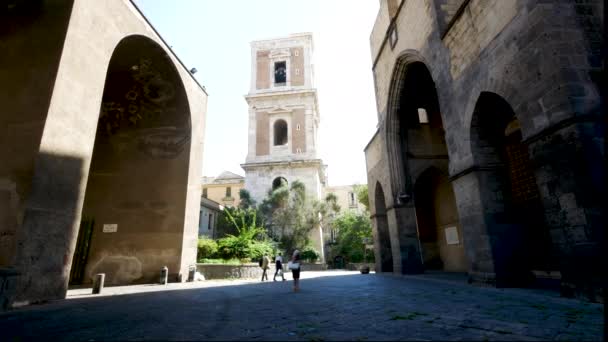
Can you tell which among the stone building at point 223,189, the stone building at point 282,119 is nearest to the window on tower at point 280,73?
the stone building at point 282,119

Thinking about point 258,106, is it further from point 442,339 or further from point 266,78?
point 442,339

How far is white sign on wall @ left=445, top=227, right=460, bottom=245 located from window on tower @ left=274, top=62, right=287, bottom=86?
29785 millimetres

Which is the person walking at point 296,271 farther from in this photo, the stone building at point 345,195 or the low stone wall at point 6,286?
the stone building at point 345,195

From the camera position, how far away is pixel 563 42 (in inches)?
187

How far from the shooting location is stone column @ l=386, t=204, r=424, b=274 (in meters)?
10.9

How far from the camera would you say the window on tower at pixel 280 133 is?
36.3m

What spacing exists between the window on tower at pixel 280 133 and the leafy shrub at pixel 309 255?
47.2 ft

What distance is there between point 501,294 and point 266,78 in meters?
36.5

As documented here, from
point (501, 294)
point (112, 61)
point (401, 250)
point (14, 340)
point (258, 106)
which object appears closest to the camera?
point (14, 340)

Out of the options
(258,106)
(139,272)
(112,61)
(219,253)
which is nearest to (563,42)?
(112,61)

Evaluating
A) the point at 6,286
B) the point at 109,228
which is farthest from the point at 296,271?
the point at 109,228

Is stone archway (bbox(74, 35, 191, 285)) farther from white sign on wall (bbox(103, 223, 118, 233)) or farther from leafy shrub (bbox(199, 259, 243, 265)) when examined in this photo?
leafy shrub (bbox(199, 259, 243, 265))

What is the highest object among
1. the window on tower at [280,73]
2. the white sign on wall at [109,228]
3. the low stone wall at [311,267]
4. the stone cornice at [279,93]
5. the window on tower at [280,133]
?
the window on tower at [280,73]

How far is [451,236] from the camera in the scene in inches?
499
